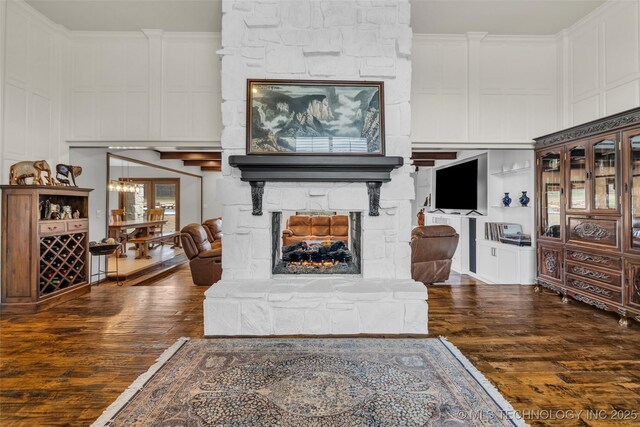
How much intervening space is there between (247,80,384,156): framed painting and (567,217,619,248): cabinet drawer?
247 cm

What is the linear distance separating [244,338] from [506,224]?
440 cm

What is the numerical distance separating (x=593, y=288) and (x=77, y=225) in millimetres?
6046

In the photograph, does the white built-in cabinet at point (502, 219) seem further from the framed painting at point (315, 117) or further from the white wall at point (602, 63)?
the framed painting at point (315, 117)

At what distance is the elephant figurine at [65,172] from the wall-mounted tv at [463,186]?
250 inches

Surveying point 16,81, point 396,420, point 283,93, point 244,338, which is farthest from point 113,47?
point 396,420

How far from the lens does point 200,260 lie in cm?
476

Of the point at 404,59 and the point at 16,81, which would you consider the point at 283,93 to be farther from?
the point at 16,81

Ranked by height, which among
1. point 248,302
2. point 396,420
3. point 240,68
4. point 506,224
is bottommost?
point 396,420

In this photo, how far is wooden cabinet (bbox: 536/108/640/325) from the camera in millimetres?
3068

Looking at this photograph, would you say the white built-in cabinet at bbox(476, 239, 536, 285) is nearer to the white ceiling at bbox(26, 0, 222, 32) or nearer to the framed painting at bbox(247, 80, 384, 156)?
the framed painting at bbox(247, 80, 384, 156)

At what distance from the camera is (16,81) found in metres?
3.64

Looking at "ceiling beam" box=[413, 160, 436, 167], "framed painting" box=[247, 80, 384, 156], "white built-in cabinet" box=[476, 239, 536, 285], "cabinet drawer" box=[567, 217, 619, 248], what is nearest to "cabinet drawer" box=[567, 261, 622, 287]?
"cabinet drawer" box=[567, 217, 619, 248]

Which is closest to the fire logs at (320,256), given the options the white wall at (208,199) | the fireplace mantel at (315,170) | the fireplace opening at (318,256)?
the fireplace opening at (318,256)

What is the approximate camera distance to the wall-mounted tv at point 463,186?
19.5 feet
